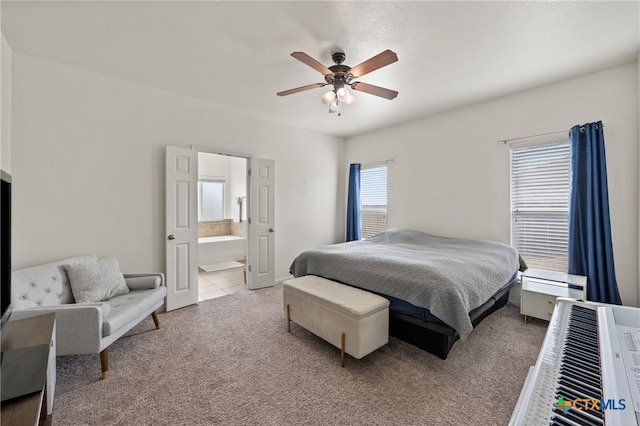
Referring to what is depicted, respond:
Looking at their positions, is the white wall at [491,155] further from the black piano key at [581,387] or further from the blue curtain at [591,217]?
the black piano key at [581,387]

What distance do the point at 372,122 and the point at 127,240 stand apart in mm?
3899

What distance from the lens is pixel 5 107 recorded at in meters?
2.27

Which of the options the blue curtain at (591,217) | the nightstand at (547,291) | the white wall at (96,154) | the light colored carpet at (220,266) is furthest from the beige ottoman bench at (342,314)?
the light colored carpet at (220,266)

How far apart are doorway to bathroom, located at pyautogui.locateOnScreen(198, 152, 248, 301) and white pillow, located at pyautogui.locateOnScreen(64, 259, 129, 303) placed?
9.40 ft

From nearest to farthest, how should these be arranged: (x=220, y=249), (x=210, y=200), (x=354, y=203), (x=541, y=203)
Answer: (x=541, y=203), (x=354, y=203), (x=220, y=249), (x=210, y=200)

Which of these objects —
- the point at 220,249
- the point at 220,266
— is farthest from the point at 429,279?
the point at 220,249

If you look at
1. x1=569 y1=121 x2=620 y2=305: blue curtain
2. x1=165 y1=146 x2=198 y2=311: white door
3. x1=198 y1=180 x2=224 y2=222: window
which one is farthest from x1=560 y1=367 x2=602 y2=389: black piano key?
x1=198 y1=180 x2=224 y2=222: window

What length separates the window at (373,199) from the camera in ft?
16.1

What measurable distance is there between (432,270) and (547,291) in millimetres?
1490

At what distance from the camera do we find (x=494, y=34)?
84.7 inches

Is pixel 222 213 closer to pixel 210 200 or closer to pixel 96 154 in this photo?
pixel 210 200

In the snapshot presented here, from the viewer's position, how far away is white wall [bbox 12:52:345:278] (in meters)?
2.48

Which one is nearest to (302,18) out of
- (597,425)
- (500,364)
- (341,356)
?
(597,425)

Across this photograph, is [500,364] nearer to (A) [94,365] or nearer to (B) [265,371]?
(B) [265,371]
